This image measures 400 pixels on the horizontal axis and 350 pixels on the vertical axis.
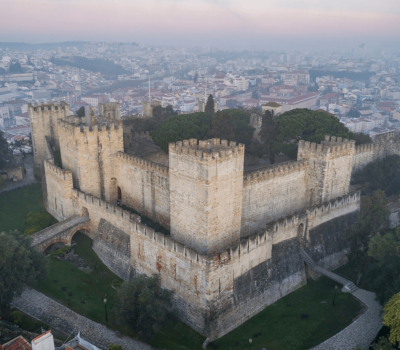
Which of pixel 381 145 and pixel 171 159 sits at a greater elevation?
pixel 171 159

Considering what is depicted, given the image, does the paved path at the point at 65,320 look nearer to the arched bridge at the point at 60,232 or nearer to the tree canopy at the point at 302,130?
the arched bridge at the point at 60,232

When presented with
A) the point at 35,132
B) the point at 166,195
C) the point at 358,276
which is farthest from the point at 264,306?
the point at 35,132

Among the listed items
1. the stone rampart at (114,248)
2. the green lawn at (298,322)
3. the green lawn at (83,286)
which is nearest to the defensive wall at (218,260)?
the stone rampart at (114,248)

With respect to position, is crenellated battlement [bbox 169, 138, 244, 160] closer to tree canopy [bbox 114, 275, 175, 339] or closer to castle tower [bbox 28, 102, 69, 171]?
tree canopy [bbox 114, 275, 175, 339]

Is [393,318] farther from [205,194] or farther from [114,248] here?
[114,248]

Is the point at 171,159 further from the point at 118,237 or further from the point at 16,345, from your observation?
the point at 16,345

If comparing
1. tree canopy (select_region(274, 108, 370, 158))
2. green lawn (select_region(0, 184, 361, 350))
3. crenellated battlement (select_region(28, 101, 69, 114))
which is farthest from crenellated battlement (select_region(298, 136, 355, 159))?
crenellated battlement (select_region(28, 101, 69, 114))
